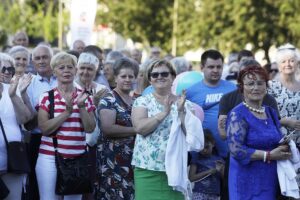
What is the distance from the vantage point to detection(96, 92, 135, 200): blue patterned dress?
9500mm

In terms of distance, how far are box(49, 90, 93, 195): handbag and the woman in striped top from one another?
4cm

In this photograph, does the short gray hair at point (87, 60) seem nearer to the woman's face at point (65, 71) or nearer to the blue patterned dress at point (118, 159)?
the blue patterned dress at point (118, 159)

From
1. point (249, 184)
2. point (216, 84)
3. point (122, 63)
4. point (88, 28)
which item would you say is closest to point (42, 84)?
point (122, 63)

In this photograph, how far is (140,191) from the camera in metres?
8.58

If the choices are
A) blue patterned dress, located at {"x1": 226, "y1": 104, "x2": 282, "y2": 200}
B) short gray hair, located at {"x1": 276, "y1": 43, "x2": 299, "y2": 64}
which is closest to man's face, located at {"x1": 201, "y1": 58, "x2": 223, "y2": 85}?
short gray hair, located at {"x1": 276, "y1": 43, "x2": 299, "y2": 64}

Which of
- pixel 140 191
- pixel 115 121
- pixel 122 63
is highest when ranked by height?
pixel 122 63

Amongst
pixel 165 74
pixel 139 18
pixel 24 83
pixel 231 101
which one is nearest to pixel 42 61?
pixel 24 83

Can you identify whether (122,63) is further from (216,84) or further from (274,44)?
(274,44)

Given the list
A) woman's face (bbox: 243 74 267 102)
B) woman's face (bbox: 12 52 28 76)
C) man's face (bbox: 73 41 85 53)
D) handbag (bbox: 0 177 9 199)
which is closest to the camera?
woman's face (bbox: 243 74 267 102)

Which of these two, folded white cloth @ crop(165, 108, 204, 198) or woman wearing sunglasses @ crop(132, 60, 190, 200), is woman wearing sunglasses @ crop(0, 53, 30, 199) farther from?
folded white cloth @ crop(165, 108, 204, 198)

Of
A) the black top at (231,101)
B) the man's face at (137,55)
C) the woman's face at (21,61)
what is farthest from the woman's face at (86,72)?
the man's face at (137,55)

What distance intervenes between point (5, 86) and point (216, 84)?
300 centimetres

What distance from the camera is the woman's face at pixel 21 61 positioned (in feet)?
36.6

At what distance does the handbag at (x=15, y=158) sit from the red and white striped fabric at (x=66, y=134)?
10.8 inches
